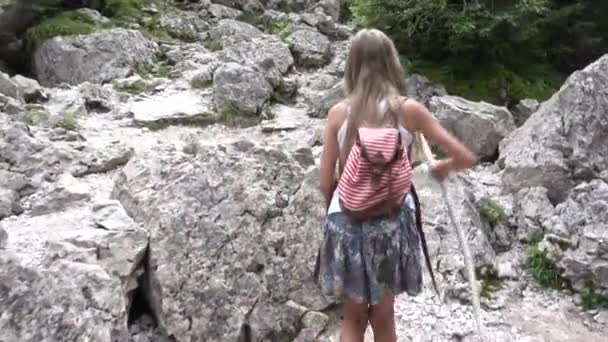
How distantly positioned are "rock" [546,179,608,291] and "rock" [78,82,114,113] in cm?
678

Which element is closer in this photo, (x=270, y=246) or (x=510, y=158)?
(x=270, y=246)

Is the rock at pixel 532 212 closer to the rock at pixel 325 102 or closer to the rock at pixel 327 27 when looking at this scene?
the rock at pixel 325 102

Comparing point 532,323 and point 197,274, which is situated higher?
point 197,274

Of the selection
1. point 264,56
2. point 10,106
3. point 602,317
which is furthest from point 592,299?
point 264,56

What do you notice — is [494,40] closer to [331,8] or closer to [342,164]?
[342,164]

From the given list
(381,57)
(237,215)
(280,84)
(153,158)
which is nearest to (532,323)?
(237,215)

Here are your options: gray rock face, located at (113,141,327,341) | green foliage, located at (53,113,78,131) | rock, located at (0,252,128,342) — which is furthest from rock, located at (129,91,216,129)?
rock, located at (0,252,128,342)

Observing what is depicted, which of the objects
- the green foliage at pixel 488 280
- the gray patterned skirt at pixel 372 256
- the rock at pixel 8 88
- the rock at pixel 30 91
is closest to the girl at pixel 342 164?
the gray patterned skirt at pixel 372 256

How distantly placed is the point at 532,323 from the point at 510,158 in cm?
237

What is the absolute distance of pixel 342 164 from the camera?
132 inches

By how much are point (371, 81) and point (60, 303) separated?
2.37 m

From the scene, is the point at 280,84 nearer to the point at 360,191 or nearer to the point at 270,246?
the point at 270,246

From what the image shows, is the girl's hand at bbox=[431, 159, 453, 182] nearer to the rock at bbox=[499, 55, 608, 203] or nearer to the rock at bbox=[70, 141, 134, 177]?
the rock at bbox=[499, 55, 608, 203]

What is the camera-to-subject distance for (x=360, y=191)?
320 cm
